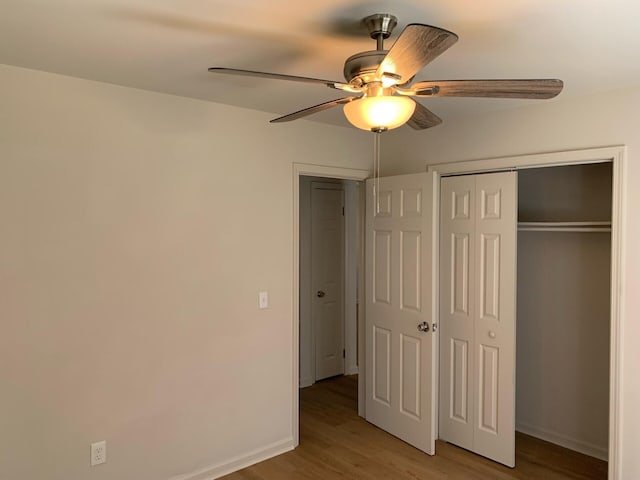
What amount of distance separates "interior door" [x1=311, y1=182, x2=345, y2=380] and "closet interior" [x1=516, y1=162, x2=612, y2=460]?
1878 millimetres

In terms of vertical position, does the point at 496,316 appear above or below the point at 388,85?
below

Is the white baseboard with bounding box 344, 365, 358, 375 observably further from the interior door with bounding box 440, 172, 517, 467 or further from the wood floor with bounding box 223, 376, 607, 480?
the interior door with bounding box 440, 172, 517, 467

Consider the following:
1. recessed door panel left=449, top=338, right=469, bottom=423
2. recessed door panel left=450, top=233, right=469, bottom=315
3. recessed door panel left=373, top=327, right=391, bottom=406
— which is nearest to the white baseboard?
recessed door panel left=373, top=327, right=391, bottom=406

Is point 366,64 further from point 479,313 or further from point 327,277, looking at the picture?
point 327,277

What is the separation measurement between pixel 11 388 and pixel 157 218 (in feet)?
3.67

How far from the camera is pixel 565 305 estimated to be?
10.9 ft

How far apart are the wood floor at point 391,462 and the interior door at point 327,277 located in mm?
1182

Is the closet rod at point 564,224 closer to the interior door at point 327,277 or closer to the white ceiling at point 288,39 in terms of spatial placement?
the white ceiling at point 288,39

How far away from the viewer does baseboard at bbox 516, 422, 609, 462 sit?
3.17m

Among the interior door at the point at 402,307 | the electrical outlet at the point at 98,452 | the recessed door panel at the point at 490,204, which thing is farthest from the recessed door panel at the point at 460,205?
the electrical outlet at the point at 98,452

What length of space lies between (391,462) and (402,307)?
3.52ft

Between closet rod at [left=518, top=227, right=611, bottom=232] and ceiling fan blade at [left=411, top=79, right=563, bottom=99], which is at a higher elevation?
ceiling fan blade at [left=411, top=79, right=563, bottom=99]

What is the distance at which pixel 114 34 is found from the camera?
1839 mm

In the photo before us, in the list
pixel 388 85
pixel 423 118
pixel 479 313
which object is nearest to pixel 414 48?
pixel 388 85
